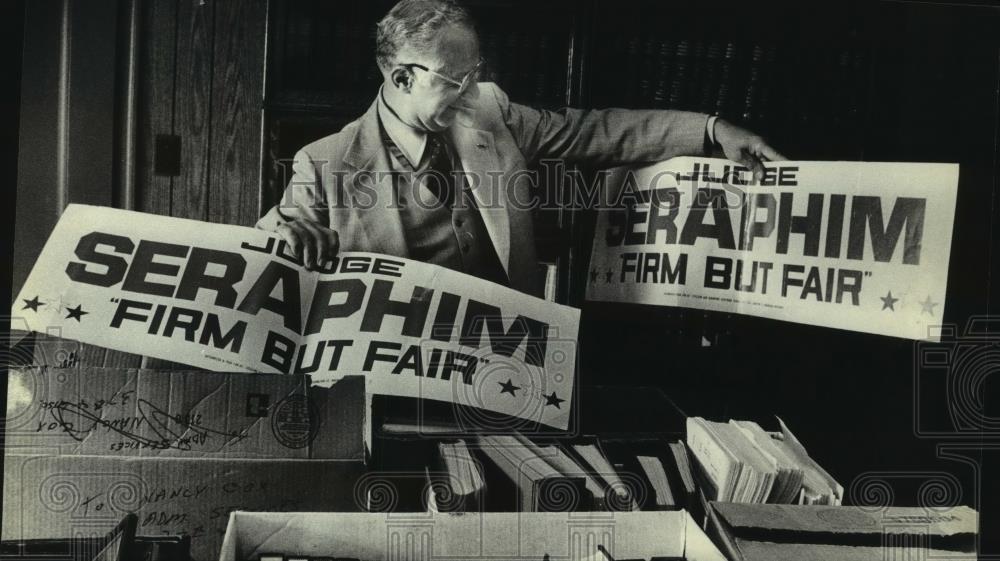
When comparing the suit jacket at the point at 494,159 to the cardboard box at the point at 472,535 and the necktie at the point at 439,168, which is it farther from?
the cardboard box at the point at 472,535

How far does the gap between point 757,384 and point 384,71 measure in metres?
1.02

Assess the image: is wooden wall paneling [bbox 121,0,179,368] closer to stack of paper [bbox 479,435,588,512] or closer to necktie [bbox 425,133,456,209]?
necktie [bbox 425,133,456,209]

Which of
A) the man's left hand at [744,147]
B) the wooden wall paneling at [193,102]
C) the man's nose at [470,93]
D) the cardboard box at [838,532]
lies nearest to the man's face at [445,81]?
the man's nose at [470,93]

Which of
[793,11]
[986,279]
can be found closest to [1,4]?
[793,11]

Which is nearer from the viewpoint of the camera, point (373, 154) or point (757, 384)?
point (373, 154)

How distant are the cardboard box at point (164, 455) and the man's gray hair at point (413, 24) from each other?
68 cm

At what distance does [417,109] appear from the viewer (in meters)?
1.80

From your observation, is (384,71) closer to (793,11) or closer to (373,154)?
(373,154)

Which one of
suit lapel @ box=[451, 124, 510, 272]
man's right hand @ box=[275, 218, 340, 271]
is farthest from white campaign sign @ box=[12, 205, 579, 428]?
suit lapel @ box=[451, 124, 510, 272]

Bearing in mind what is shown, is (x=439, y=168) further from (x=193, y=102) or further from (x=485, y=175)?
(x=193, y=102)

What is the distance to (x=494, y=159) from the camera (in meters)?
1.83

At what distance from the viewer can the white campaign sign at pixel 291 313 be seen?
67.7 inches

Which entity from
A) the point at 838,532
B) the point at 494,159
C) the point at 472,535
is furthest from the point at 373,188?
the point at 838,532

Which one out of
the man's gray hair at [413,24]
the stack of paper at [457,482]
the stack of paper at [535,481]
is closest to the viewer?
the stack of paper at [457,482]
